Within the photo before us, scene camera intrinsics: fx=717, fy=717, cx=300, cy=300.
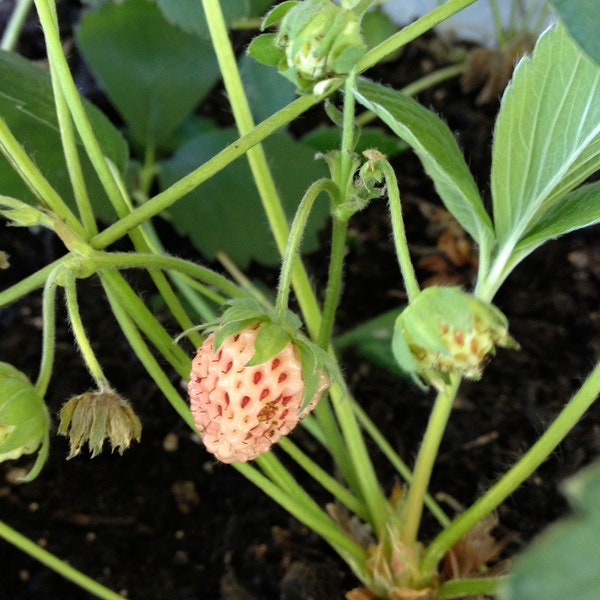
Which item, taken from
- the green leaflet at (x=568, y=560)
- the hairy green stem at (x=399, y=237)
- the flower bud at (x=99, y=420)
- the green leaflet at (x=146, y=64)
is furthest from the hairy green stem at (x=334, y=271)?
the green leaflet at (x=146, y=64)

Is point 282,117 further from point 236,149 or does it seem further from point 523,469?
point 523,469

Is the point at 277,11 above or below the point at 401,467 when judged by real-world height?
above

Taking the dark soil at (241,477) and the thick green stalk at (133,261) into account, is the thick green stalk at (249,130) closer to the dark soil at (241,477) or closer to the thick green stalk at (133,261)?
the thick green stalk at (133,261)

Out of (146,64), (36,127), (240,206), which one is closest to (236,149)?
(36,127)

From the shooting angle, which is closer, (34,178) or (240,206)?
(34,178)

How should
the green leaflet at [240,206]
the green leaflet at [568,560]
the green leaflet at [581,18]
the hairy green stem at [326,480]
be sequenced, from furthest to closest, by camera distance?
the green leaflet at [240,206], the hairy green stem at [326,480], the green leaflet at [581,18], the green leaflet at [568,560]

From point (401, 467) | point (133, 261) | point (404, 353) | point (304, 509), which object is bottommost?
point (401, 467)
